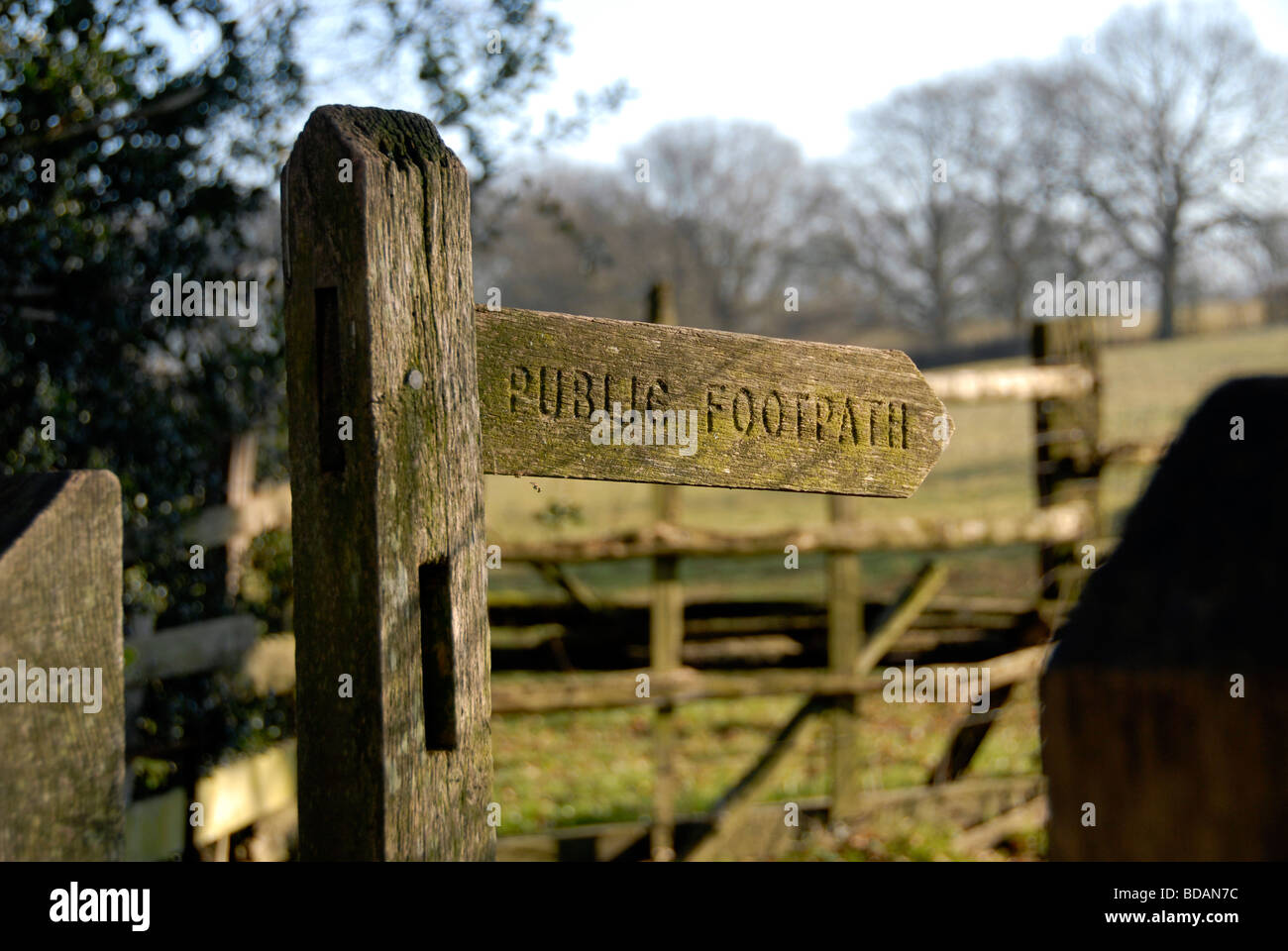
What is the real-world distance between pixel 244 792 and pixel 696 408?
3.26 meters

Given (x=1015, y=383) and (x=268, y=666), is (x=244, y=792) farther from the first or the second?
(x=1015, y=383)

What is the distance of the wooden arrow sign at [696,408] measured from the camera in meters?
1.52

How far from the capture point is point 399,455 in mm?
1318

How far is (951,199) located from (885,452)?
44094 mm

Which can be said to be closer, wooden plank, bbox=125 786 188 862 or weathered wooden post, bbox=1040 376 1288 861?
weathered wooden post, bbox=1040 376 1288 861

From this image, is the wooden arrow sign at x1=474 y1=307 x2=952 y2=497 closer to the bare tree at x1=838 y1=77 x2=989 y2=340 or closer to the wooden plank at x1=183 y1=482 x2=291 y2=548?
the wooden plank at x1=183 y1=482 x2=291 y2=548

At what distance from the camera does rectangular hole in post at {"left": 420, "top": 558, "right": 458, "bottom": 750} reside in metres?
1.36

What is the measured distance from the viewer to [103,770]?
4.65ft

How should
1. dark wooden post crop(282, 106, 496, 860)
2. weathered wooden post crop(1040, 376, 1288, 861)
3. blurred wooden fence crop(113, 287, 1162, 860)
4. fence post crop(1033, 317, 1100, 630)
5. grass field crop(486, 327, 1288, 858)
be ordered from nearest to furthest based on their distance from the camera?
weathered wooden post crop(1040, 376, 1288, 861), dark wooden post crop(282, 106, 496, 860), blurred wooden fence crop(113, 287, 1162, 860), fence post crop(1033, 317, 1100, 630), grass field crop(486, 327, 1288, 858)

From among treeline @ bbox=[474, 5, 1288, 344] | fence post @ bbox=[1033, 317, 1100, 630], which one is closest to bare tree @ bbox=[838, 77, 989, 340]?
treeline @ bbox=[474, 5, 1288, 344]

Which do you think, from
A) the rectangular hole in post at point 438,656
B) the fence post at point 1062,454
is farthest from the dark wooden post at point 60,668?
the fence post at point 1062,454

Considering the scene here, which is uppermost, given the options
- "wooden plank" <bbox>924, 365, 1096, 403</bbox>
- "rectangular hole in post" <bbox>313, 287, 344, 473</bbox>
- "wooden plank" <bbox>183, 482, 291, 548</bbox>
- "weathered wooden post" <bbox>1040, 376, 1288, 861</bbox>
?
"wooden plank" <bbox>924, 365, 1096, 403</bbox>

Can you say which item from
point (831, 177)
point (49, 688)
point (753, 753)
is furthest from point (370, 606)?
point (831, 177)

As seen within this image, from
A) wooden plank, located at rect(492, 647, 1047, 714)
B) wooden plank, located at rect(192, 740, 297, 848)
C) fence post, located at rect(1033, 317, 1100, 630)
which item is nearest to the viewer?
wooden plank, located at rect(192, 740, 297, 848)
